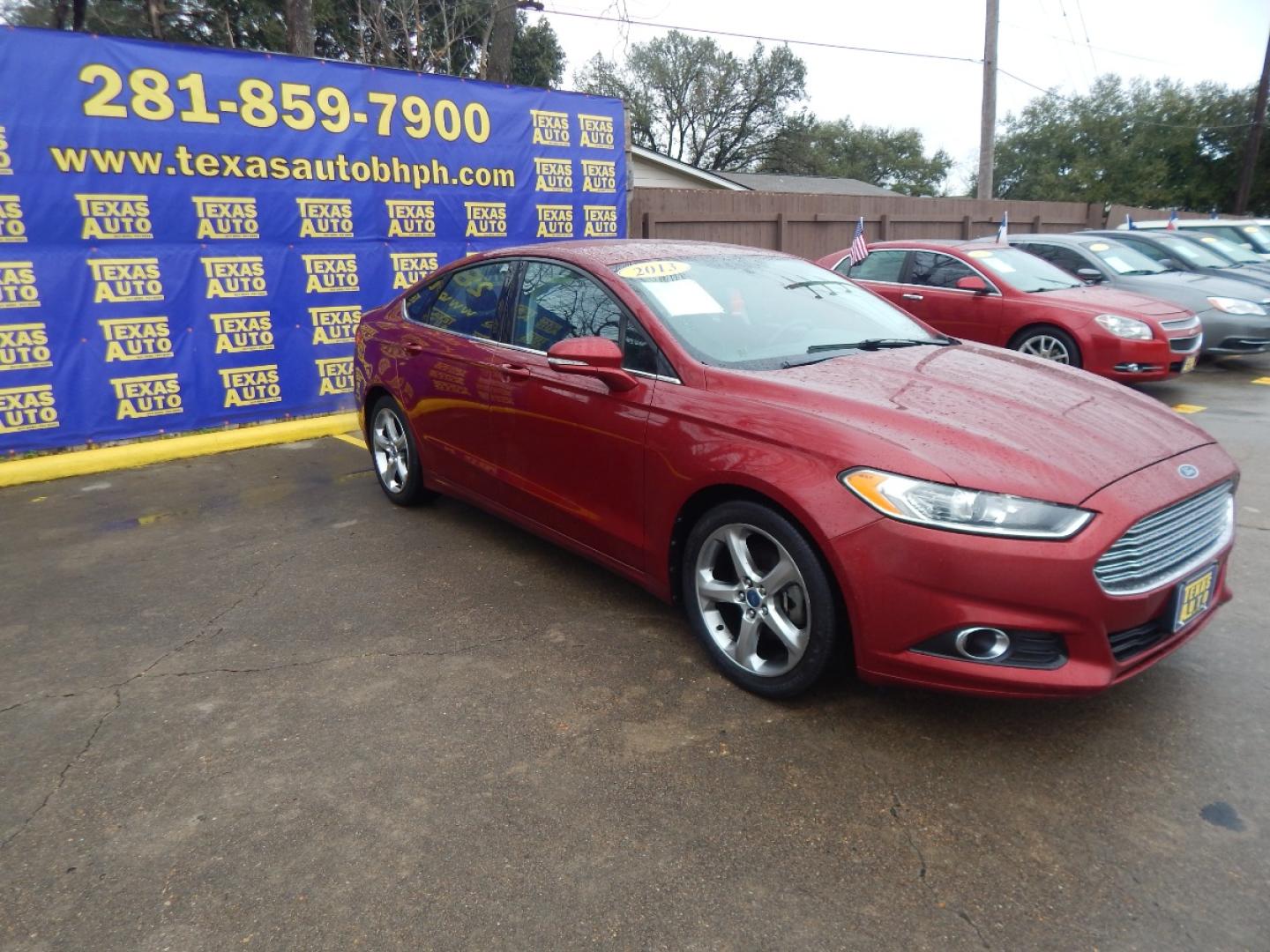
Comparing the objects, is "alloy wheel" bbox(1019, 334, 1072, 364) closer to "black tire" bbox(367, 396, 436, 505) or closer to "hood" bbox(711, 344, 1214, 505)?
"hood" bbox(711, 344, 1214, 505)

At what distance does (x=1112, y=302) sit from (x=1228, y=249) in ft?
19.9

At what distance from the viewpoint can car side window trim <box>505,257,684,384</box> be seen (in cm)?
332

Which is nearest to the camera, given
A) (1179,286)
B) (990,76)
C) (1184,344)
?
(1184,344)

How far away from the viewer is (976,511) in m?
2.46

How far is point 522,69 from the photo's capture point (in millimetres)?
25297

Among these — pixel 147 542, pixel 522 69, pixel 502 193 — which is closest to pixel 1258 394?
pixel 502 193

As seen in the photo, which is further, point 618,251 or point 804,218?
point 804,218

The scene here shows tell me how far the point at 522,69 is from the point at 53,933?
26.7 meters

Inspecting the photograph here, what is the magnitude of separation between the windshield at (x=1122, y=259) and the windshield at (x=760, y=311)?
7.02 m

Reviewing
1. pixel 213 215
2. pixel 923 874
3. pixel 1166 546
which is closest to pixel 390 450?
pixel 213 215

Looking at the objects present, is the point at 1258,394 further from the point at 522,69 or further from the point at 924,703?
the point at 522,69

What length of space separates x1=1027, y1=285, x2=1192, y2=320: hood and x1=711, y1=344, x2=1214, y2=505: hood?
488 cm

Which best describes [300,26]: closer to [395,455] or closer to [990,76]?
[395,455]

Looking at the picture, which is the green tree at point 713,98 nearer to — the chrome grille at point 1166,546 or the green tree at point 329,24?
the green tree at point 329,24
